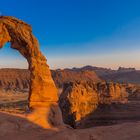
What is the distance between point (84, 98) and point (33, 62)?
15.2 meters

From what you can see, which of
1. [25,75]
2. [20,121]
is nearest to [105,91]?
[20,121]

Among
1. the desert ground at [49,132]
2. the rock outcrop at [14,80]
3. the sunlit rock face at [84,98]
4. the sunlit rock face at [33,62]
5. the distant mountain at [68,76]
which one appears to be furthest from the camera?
the distant mountain at [68,76]

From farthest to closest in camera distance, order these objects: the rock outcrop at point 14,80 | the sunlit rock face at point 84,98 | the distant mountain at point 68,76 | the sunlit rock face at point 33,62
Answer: the distant mountain at point 68,76 → the rock outcrop at point 14,80 → the sunlit rock face at point 84,98 → the sunlit rock face at point 33,62

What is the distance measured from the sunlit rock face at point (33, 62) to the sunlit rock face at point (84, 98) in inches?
428

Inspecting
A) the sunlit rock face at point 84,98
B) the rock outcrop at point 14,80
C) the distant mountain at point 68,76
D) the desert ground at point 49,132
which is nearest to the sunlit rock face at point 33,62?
the desert ground at point 49,132

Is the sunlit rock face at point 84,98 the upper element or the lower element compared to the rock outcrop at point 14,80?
lower

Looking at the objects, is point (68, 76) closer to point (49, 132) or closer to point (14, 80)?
point (14, 80)

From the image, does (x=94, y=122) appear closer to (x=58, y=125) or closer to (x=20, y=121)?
(x=58, y=125)

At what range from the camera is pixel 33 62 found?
531 inches

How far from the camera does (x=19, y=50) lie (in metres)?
13.8

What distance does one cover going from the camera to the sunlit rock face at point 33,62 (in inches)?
520

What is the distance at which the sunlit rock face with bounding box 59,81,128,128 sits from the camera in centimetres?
2542

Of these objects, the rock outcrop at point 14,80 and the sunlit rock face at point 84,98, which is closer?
the sunlit rock face at point 84,98

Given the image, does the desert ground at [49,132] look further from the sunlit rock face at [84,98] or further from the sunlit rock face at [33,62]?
the sunlit rock face at [84,98]
